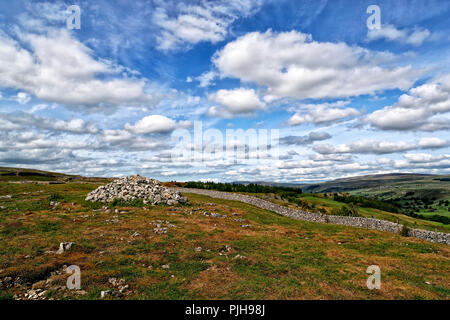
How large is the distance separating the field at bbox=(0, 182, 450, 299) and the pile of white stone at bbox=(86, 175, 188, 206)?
883 cm

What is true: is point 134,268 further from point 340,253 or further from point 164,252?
point 340,253

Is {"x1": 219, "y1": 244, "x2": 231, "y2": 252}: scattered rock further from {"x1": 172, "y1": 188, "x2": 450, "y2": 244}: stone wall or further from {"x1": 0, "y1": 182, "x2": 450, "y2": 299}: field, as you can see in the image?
{"x1": 172, "y1": 188, "x2": 450, "y2": 244}: stone wall

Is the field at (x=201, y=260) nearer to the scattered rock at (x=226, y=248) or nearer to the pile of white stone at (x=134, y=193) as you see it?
the scattered rock at (x=226, y=248)

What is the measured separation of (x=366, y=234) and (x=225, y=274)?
2686 centimetres

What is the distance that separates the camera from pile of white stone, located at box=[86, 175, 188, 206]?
4306 cm

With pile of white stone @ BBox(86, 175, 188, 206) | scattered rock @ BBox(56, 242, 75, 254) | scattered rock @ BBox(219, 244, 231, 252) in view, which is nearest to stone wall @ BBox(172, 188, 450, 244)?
pile of white stone @ BBox(86, 175, 188, 206)

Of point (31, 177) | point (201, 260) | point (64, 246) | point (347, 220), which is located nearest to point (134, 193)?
point (64, 246)

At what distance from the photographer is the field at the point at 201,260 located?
14.9 metres

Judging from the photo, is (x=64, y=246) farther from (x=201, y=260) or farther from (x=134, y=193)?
(x=134, y=193)

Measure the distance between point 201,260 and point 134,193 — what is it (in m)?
28.8

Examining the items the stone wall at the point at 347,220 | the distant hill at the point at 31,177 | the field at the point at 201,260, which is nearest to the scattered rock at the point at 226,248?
the field at the point at 201,260

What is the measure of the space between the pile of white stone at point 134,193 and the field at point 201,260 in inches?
348
